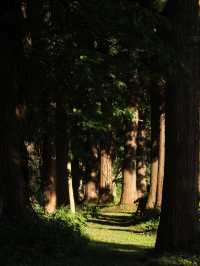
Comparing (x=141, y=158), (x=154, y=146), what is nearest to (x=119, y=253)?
(x=154, y=146)

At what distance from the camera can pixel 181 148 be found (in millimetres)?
15359

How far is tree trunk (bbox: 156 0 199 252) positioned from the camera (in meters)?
15.4

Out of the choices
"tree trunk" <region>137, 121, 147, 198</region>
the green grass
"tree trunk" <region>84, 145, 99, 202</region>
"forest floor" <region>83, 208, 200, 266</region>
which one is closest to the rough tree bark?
"forest floor" <region>83, 208, 200, 266</region>

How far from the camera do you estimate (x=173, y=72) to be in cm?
1473

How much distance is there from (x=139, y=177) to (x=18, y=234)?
33.5 metres

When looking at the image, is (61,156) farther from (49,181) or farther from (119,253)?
(119,253)

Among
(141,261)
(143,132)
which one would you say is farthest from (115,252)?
(143,132)

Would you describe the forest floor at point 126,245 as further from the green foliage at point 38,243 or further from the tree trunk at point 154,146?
the tree trunk at point 154,146

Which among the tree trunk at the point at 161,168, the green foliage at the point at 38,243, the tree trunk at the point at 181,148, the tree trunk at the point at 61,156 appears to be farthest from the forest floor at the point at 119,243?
the tree trunk at the point at 61,156

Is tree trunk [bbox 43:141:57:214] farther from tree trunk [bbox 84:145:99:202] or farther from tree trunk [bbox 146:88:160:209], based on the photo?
tree trunk [bbox 84:145:99:202]

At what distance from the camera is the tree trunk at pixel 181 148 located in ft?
50.4

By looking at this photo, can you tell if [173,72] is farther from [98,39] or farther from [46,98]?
[46,98]

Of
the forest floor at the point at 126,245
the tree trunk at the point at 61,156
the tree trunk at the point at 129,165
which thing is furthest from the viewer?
the tree trunk at the point at 129,165

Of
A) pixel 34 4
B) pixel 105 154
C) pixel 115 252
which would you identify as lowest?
pixel 115 252
